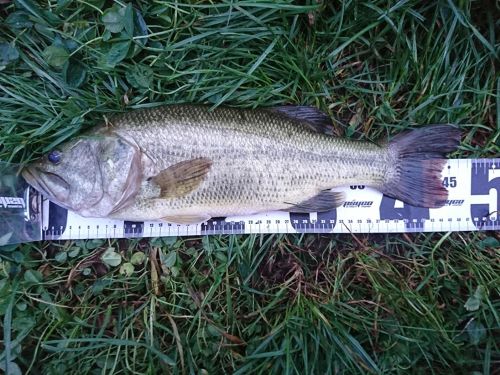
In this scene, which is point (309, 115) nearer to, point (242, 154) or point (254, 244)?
point (242, 154)

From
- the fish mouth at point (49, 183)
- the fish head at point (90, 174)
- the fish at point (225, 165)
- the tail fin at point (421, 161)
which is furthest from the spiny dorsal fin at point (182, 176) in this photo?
the tail fin at point (421, 161)

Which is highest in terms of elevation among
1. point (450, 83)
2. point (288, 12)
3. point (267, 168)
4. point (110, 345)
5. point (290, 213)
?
point (288, 12)

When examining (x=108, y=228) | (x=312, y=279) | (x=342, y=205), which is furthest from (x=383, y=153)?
(x=108, y=228)

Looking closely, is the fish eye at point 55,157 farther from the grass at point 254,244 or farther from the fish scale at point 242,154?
the fish scale at point 242,154

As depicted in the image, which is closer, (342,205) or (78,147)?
(78,147)

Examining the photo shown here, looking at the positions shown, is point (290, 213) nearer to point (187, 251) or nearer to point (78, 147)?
point (187, 251)

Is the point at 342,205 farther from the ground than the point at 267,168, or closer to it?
closer to it
